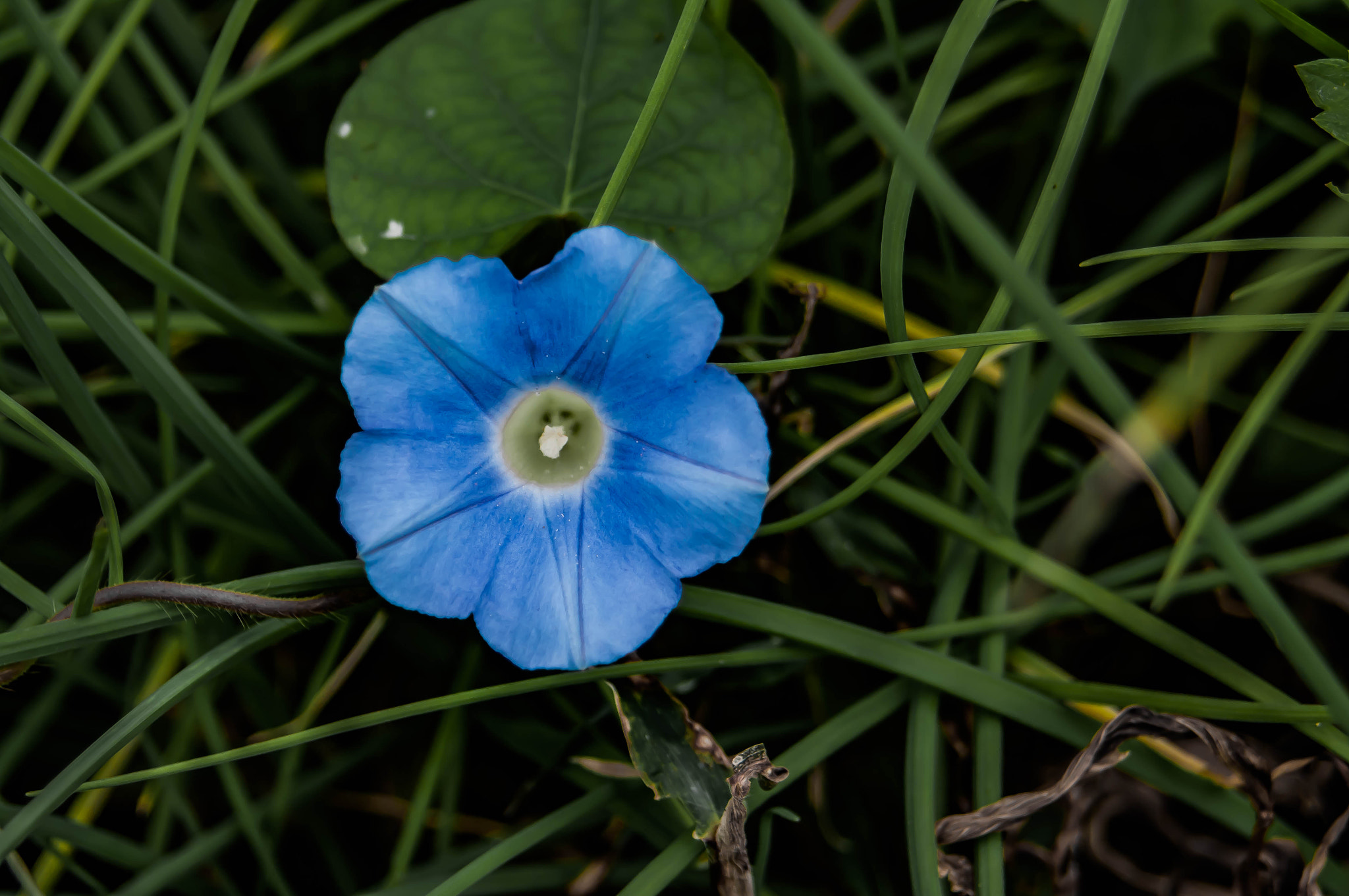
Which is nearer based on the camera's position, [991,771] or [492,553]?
[492,553]

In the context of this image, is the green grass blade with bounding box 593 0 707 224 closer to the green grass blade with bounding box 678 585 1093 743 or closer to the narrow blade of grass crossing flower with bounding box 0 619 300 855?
the green grass blade with bounding box 678 585 1093 743

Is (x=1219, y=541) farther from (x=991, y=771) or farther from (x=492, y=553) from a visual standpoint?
(x=492, y=553)

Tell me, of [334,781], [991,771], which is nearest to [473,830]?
[334,781]

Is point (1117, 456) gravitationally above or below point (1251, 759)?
above

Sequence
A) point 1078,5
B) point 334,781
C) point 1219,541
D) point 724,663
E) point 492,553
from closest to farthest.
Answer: point 1219,541 < point 492,553 < point 724,663 < point 1078,5 < point 334,781

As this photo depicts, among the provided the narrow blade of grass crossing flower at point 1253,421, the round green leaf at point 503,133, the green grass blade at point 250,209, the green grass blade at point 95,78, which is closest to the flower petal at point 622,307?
the round green leaf at point 503,133

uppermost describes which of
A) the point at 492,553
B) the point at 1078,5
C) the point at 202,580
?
the point at 1078,5

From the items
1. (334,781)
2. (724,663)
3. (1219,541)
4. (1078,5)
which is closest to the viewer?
(1219,541)

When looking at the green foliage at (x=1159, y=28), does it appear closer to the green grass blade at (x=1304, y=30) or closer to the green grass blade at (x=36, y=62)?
the green grass blade at (x=1304, y=30)
